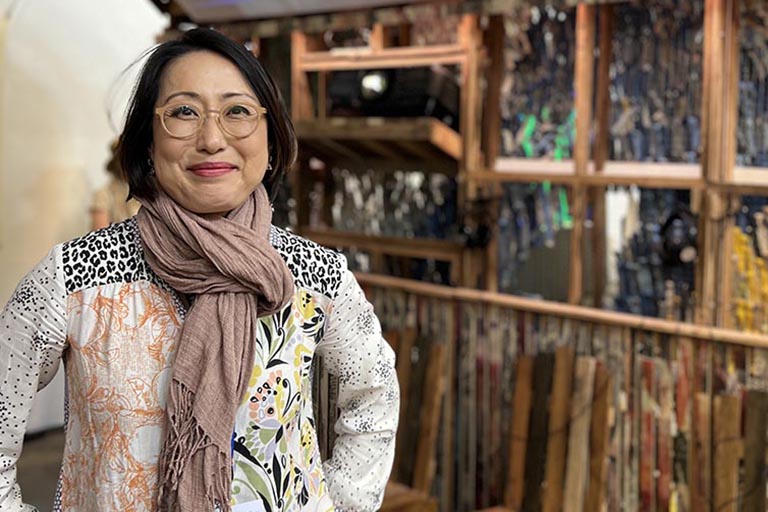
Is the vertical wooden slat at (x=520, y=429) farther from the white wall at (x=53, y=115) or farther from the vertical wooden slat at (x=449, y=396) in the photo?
the white wall at (x=53, y=115)

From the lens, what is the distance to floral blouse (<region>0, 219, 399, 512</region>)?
1.79m

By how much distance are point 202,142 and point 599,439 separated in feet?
8.32

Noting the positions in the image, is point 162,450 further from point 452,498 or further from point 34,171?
point 34,171

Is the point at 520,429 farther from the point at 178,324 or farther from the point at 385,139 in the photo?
the point at 178,324

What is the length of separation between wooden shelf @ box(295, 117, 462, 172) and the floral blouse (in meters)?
2.47

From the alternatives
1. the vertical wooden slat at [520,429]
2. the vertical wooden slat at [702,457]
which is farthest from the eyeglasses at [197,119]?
the vertical wooden slat at [520,429]

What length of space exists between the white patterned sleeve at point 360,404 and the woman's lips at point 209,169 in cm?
33

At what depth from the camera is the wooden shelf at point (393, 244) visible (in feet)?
15.6

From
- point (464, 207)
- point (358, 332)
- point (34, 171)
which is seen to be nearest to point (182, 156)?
point (358, 332)

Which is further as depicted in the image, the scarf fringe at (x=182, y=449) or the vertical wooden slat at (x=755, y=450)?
the vertical wooden slat at (x=755, y=450)

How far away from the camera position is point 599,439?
12.9 ft

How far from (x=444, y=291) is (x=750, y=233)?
4.35ft

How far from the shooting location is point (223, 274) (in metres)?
1.79

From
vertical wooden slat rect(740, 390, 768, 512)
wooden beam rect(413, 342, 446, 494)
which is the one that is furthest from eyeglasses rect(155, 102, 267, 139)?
wooden beam rect(413, 342, 446, 494)
